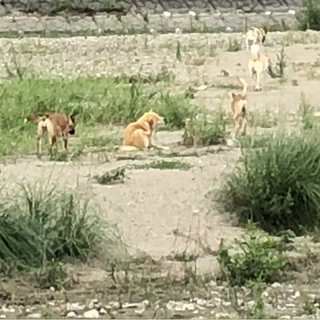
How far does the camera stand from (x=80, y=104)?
13.4 metres

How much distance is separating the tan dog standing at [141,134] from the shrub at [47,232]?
3157 mm

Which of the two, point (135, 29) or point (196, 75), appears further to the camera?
point (135, 29)

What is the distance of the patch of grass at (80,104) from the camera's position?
11.9m

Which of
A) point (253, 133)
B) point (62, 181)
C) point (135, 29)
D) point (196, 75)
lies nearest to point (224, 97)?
point (196, 75)

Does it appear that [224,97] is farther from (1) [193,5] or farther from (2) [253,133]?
(1) [193,5]

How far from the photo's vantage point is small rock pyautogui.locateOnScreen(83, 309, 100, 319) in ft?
20.4

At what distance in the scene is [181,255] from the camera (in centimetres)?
736

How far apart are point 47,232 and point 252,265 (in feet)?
3.98

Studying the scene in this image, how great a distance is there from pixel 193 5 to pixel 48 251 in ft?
74.2

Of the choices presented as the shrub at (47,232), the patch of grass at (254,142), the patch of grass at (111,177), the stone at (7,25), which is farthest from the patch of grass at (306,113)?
the stone at (7,25)

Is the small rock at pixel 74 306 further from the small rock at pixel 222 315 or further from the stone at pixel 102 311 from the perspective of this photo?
the small rock at pixel 222 315

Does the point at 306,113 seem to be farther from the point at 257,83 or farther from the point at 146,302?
the point at 146,302

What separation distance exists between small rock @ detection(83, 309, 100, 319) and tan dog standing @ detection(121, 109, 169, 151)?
445 cm

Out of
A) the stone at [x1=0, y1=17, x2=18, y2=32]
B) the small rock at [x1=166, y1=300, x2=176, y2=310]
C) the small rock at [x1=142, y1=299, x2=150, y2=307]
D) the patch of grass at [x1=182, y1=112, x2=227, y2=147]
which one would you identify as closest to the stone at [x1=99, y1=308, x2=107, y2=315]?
the small rock at [x1=142, y1=299, x2=150, y2=307]
